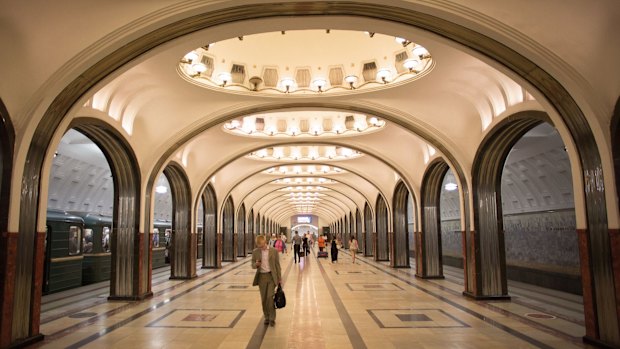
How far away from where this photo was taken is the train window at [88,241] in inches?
535

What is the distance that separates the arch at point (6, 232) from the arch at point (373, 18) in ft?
0.88

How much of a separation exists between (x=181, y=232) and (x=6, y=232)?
952 centimetres

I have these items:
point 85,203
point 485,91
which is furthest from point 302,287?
point 85,203

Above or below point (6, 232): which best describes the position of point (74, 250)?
below

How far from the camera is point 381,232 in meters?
24.0

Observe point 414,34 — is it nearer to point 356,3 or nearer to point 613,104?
point 356,3

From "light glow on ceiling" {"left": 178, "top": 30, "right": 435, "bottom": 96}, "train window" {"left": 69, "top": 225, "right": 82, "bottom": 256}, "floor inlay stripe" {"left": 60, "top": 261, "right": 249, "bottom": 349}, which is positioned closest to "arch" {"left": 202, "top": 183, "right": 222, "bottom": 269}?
"floor inlay stripe" {"left": 60, "top": 261, "right": 249, "bottom": 349}

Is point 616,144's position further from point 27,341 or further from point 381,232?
point 381,232

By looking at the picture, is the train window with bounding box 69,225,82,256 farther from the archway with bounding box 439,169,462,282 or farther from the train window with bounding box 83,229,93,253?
the archway with bounding box 439,169,462,282

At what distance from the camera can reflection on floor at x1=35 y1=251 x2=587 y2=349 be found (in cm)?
671

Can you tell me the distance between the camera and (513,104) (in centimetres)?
879

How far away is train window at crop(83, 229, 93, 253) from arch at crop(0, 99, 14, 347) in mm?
7643

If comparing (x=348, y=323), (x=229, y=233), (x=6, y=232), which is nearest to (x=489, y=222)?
(x=348, y=323)

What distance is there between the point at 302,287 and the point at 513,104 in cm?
742
